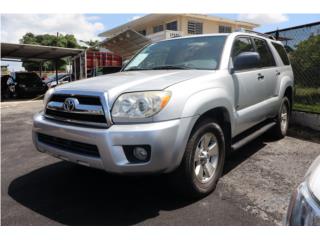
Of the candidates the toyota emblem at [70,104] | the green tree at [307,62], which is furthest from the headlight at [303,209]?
the green tree at [307,62]

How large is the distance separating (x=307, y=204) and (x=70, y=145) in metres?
2.25

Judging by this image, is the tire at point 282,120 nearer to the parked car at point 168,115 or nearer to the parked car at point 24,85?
the parked car at point 168,115

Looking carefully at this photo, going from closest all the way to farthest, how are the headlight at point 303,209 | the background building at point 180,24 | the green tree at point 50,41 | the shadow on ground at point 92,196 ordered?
the headlight at point 303,209 → the shadow on ground at point 92,196 → the background building at point 180,24 → the green tree at point 50,41

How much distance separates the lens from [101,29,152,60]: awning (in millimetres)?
14594

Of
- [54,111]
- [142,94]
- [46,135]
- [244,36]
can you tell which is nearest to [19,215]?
[46,135]

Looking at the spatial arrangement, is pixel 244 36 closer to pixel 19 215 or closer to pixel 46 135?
pixel 46 135

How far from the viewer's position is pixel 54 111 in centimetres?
330

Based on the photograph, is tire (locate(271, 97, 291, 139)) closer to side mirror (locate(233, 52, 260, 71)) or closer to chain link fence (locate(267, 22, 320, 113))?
chain link fence (locate(267, 22, 320, 113))

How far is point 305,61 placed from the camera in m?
6.93

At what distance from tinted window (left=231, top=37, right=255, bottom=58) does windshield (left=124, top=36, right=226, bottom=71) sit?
0.64 ft

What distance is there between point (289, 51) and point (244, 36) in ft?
11.2

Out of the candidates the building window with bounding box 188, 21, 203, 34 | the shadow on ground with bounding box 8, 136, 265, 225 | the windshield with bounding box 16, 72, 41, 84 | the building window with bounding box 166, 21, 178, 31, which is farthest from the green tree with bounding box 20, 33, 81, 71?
the shadow on ground with bounding box 8, 136, 265, 225

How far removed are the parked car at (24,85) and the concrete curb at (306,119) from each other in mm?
14801

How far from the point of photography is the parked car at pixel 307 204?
1.37 m
